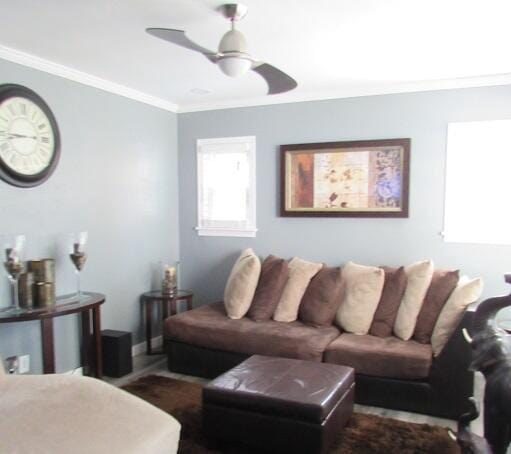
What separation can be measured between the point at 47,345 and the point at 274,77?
7.38 ft

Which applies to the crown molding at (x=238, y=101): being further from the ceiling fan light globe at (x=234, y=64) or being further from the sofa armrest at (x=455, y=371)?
the sofa armrest at (x=455, y=371)

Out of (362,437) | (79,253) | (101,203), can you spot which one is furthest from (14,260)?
(362,437)

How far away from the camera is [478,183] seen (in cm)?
369

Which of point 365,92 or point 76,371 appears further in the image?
point 365,92

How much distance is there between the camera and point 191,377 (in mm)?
3713

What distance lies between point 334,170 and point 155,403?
7.90ft

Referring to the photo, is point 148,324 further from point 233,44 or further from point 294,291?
point 233,44

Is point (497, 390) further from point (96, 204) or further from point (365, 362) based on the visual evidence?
point (96, 204)

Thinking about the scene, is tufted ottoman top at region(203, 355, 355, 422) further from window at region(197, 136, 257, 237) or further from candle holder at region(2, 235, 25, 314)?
window at region(197, 136, 257, 237)

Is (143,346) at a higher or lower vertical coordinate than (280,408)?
lower

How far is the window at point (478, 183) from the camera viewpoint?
11.9ft

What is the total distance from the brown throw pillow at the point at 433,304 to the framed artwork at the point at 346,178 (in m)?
0.75

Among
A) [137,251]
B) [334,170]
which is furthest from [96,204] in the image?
[334,170]

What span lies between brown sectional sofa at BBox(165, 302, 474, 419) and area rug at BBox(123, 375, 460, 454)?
0.21 meters
